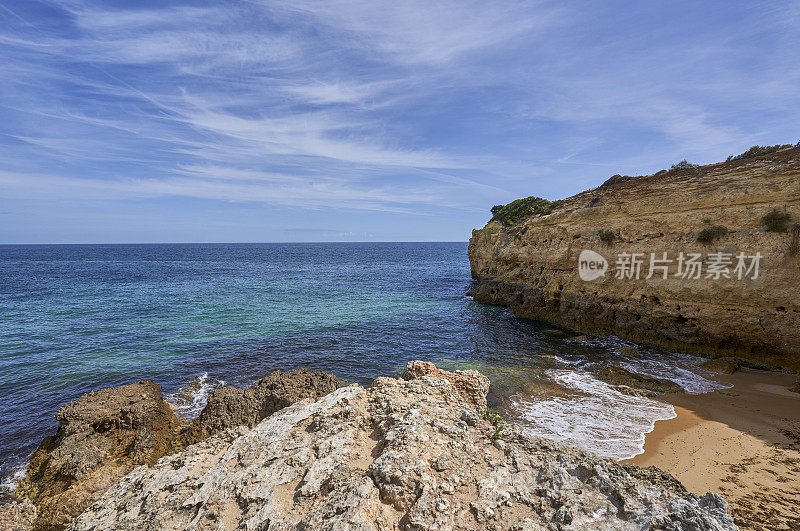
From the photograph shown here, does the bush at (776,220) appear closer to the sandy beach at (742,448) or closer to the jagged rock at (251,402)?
the sandy beach at (742,448)

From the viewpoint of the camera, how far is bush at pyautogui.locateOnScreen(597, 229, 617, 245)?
68.0ft

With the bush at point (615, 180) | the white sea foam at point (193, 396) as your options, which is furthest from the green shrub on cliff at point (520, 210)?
the white sea foam at point (193, 396)

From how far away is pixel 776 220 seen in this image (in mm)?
14914

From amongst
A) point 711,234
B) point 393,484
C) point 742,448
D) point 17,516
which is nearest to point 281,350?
point 17,516

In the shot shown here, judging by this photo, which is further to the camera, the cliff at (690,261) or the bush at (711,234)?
the bush at (711,234)

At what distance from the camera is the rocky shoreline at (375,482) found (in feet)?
15.2

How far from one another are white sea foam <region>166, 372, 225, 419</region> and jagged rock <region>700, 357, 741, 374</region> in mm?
20810

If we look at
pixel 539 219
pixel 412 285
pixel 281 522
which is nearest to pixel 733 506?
pixel 281 522

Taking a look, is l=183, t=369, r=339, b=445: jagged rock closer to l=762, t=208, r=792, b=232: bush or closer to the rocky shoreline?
the rocky shoreline

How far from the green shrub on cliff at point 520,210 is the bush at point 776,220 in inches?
570

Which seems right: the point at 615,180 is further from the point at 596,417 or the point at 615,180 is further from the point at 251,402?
the point at 251,402

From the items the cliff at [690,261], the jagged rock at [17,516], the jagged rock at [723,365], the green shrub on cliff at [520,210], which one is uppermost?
the green shrub on cliff at [520,210]

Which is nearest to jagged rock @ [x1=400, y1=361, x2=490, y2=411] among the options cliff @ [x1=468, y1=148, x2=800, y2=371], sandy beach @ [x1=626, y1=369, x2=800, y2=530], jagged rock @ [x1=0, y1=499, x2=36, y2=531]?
→ sandy beach @ [x1=626, y1=369, x2=800, y2=530]

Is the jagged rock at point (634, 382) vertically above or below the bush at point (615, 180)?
below
